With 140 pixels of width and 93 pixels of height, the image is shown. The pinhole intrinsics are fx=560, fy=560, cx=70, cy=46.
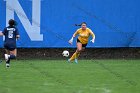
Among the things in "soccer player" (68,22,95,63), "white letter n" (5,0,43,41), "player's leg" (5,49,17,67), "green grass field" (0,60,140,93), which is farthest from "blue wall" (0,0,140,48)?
"player's leg" (5,49,17,67)

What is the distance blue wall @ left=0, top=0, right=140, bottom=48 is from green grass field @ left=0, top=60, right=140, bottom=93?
2.61 m

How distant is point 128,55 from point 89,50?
2.01 m

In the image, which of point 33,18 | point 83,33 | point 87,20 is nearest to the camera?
point 83,33

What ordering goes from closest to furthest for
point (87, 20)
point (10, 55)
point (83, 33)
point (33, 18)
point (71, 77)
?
1. point (71, 77)
2. point (10, 55)
3. point (83, 33)
4. point (33, 18)
5. point (87, 20)

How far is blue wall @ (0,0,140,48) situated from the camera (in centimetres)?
2666

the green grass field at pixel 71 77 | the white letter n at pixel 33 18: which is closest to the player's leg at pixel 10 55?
the green grass field at pixel 71 77

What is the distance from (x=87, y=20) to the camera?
26.9 m

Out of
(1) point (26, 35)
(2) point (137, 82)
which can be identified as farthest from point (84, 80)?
(1) point (26, 35)

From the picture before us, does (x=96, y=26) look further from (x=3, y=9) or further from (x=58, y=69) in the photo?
(x=58, y=69)

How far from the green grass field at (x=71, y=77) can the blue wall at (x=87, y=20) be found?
2612 millimetres

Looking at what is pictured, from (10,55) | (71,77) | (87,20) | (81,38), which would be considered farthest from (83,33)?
(71,77)

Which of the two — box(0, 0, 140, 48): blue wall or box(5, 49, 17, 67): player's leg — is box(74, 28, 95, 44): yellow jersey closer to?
box(0, 0, 140, 48): blue wall

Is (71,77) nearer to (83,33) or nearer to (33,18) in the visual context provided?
(83,33)

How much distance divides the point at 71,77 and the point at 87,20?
9.01 meters
